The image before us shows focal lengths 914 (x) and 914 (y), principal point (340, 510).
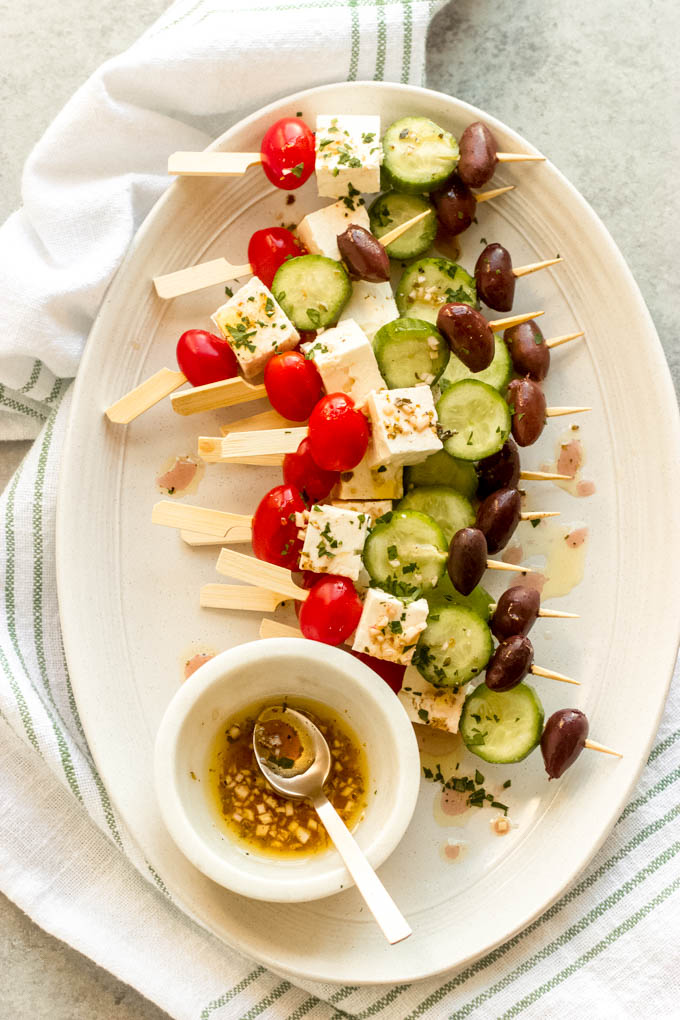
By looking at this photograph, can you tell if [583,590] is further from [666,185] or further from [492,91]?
[492,91]

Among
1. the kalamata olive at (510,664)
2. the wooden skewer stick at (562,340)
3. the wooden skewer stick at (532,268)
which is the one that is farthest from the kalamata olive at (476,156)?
the kalamata olive at (510,664)

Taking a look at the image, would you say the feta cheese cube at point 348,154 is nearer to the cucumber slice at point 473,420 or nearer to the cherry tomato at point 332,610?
the cucumber slice at point 473,420

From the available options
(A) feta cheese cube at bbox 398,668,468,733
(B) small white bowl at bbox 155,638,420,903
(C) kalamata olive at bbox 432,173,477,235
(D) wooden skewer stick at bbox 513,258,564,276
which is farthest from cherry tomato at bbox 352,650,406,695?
(C) kalamata olive at bbox 432,173,477,235

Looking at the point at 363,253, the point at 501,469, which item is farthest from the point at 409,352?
the point at 501,469

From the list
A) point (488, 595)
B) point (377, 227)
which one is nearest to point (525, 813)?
point (488, 595)

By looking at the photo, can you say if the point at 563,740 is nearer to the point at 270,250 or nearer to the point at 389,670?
the point at 389,670
